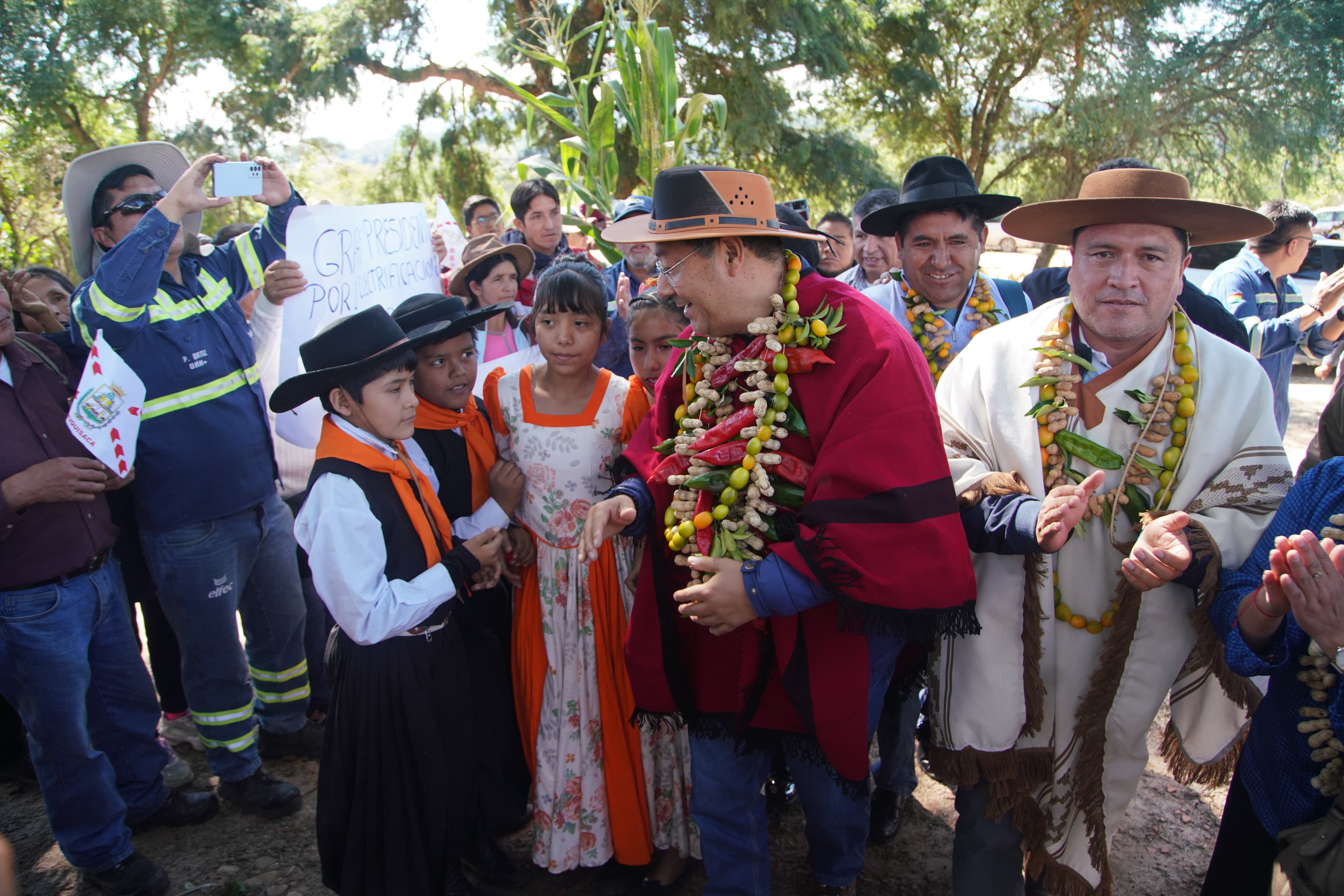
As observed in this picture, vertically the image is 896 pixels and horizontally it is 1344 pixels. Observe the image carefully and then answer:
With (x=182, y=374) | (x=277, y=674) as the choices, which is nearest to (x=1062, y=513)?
(x=182, y=374)

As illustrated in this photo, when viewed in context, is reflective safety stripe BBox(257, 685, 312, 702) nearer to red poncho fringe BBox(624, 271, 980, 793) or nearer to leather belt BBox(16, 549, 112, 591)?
leather belt BBox(16, 549, 112, 591)

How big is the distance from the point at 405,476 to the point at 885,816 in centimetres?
218

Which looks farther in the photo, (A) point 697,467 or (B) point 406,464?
(B) point 406,464

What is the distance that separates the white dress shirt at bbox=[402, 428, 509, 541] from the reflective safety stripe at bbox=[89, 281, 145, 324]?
46.9 inches

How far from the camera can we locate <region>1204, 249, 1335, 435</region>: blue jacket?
530 centimetres

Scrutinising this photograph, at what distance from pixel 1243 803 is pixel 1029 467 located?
97cm

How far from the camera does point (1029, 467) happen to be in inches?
88.4

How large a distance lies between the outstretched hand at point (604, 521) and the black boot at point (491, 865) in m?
1.30

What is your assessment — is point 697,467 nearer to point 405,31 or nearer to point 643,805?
point 643,805

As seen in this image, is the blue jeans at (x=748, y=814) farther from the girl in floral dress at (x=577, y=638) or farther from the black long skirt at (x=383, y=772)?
the black long skirt at (x=383, y=772)

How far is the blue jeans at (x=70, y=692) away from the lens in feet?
9.18

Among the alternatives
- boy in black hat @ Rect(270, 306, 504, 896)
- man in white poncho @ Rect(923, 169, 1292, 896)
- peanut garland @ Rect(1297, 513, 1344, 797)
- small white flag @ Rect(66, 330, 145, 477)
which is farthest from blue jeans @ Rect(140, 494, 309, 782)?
peanut garland @ Rect(1297, 513, 1344, 797)

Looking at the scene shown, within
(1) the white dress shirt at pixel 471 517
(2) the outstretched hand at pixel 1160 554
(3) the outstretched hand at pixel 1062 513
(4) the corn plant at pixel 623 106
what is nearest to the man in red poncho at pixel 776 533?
(3) the outstretched hand at pixel 1062 513

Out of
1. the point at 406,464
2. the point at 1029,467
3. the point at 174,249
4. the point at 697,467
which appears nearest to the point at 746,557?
the point at 697,467
